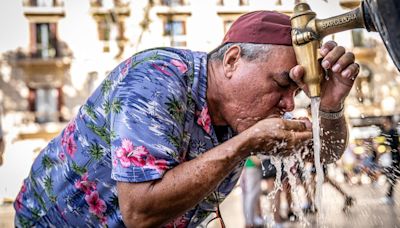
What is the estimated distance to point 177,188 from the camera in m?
1.51

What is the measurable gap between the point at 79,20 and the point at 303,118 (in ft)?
74.8

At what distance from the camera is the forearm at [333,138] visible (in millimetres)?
2088

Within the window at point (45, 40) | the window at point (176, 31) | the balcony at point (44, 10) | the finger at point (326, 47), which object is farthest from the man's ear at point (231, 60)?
the balcony at point (44, 10)

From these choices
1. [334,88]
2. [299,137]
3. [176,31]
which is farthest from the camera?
[176,31]

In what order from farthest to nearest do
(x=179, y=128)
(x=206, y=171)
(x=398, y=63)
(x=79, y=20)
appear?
1. (x=79, y=20)
2. (x=179, y=128)
3. (x=206, y=171)
4. (x=398, y=63)

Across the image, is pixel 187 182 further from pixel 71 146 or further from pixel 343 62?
pixel 343 62

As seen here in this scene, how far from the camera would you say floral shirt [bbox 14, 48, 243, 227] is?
5.02 feet

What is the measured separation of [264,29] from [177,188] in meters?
0.59

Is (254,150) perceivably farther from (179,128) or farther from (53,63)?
(53,63)

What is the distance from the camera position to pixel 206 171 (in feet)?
5.02

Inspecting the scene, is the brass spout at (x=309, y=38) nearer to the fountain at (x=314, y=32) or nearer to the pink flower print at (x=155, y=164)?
the fountain at (x=314, y=32)

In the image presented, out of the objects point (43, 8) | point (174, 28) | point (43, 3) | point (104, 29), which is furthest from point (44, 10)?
point (174, 28)

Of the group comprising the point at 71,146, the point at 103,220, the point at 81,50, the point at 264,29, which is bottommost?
the point at 103,220

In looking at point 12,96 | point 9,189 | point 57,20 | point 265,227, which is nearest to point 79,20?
point 57,20
